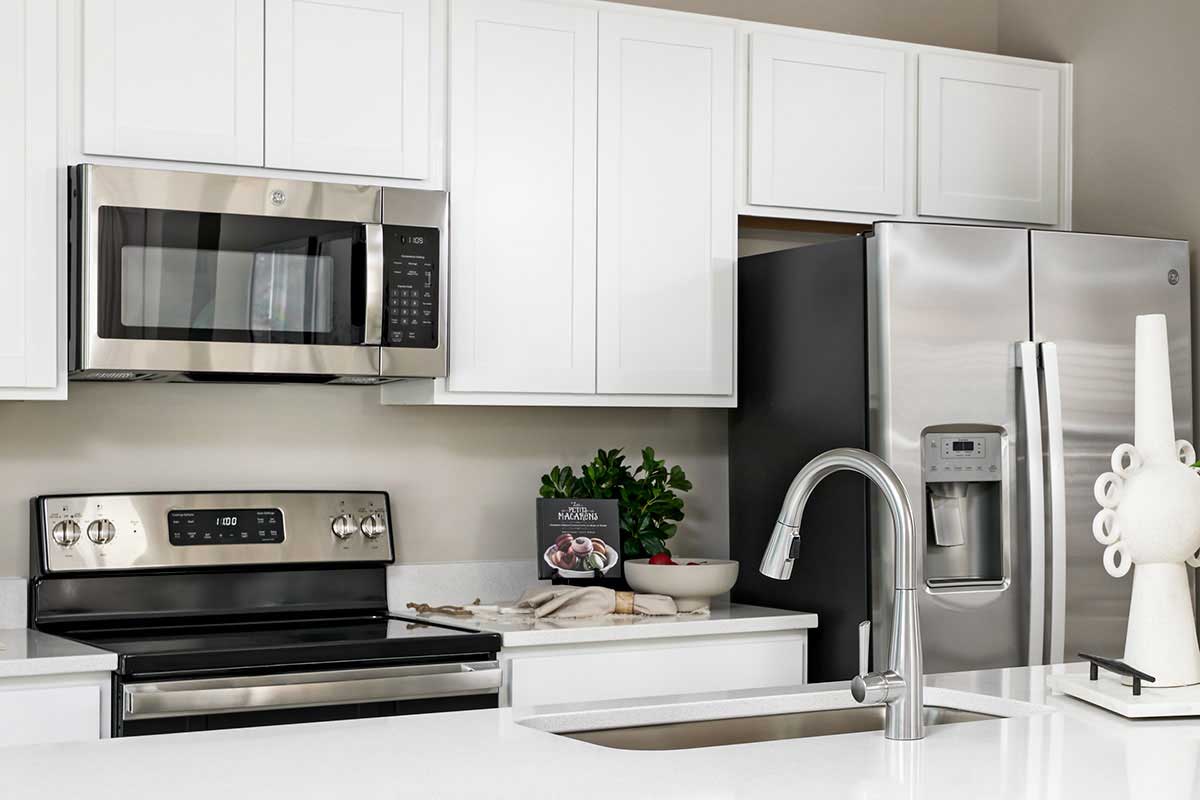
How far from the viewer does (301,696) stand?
2484 mm

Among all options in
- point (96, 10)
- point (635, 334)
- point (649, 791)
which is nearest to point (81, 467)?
point (96, 10)

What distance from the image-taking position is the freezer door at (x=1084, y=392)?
3094mm

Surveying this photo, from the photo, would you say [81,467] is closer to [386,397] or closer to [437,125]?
[386,397]

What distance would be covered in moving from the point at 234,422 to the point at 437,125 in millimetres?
808

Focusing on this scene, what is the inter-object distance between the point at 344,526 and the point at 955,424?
4.55 feet

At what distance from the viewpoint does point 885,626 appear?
2971 millimetres

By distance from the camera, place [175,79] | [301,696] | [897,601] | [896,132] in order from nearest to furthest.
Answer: [897,601]
[301,696]
[175,79]
[896,132]

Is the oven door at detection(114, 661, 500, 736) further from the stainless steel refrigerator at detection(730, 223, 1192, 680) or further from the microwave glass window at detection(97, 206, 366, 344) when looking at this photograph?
the stainless steel refrigerator at detection(730, 223, 1192, 680)

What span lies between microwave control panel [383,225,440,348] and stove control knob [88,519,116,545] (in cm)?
70

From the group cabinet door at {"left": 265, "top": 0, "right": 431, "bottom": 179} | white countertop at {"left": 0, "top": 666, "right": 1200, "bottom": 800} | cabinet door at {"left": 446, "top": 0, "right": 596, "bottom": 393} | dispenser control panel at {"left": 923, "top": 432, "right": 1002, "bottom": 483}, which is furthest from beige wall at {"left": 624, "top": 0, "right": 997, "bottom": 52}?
white countertop at {"left": 0, "top": 666, "right": 1200, "bottom": 800}

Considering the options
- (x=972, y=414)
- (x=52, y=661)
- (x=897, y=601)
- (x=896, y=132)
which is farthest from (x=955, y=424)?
(x=52, y=661)

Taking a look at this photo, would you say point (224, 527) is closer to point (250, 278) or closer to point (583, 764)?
point (250, 278)

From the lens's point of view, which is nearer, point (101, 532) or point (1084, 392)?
point (101, 532)

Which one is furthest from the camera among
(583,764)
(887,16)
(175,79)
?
(887,16)
